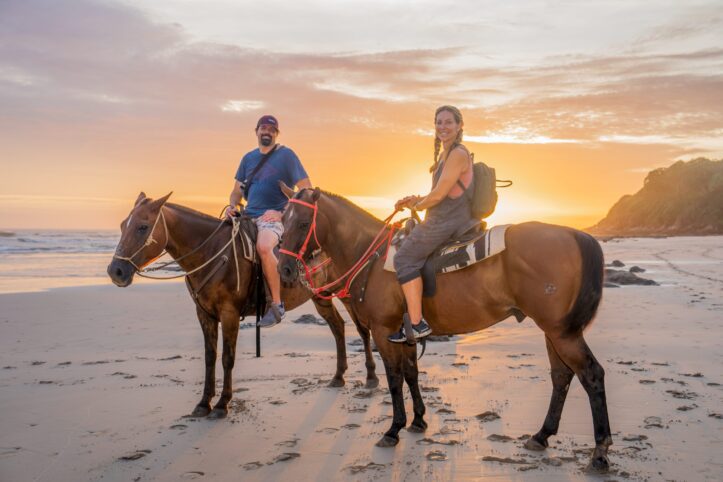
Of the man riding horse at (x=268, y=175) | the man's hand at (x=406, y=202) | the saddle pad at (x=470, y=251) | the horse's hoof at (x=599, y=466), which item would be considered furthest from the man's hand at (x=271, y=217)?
the horse's hoof at (x=599, y=466)

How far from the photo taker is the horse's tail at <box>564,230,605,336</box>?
4598mm

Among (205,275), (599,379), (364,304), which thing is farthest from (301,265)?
(599,379)

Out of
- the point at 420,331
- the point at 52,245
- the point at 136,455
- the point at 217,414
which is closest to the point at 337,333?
the point at 217,414

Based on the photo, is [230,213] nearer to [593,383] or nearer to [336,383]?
[336,383]

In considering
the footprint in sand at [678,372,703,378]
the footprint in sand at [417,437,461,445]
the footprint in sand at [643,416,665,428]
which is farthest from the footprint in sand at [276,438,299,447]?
the footprint in sand at [678,372,703,378]

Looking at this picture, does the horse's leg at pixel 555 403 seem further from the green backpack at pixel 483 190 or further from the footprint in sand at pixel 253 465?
the footprint in sand at pixel 253 465

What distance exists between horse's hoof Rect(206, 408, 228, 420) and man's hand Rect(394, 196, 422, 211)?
281cm

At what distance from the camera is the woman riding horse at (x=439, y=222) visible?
4978 millimetres

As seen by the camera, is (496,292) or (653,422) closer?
(496,292)

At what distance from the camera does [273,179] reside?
6.91m

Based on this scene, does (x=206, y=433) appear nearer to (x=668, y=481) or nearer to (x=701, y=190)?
(x=668, y=481)

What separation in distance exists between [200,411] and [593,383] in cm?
389

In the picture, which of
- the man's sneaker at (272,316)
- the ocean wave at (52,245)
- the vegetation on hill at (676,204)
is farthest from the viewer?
the vegetation on hill at (676,204)

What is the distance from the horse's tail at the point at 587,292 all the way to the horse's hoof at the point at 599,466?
38.8 inches
